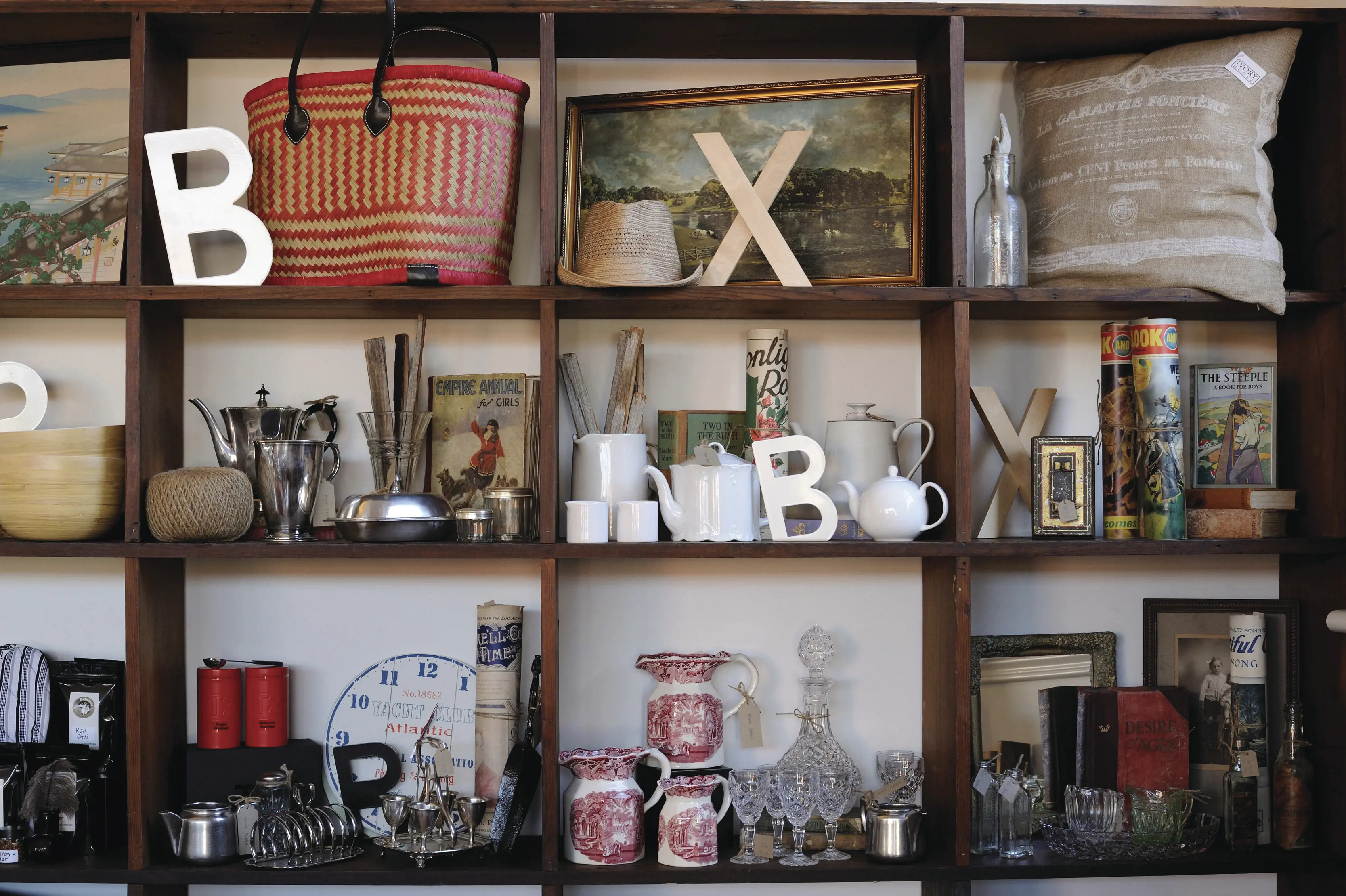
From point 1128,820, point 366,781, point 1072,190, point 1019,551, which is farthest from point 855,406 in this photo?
point 366,781

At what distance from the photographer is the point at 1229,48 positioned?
204 centimetres

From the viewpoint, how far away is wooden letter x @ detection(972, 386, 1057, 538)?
2184 mm

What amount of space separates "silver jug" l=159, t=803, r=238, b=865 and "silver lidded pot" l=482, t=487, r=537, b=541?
730 millimetres

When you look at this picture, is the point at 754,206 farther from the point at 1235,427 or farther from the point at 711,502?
the point at 1235,427

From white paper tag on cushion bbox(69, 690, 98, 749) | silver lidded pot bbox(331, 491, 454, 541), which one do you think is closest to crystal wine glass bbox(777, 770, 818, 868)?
silver lidded pot bbox(331, 491, 454, 541)

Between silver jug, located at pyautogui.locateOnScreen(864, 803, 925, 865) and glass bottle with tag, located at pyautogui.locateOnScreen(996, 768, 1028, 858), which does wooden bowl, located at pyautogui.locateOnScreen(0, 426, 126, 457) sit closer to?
silver jug, located at pyautogui.locateOnScreen(864, 803, 925, 865)

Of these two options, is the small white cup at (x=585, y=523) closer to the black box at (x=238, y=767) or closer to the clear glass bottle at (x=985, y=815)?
the black box at (x=238, y=767)

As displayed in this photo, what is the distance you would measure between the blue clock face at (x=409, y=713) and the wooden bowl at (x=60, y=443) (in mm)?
676

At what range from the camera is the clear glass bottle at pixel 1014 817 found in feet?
6.69

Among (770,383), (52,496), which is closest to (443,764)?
(52,496)

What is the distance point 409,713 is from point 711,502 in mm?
799

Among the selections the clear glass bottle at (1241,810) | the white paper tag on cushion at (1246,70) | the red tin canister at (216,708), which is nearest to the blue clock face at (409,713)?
the red tin canister at (216,708)

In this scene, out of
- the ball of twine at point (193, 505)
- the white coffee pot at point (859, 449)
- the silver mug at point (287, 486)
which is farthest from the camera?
the white coffee pot at point (859, 449)

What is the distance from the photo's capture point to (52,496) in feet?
6.38
